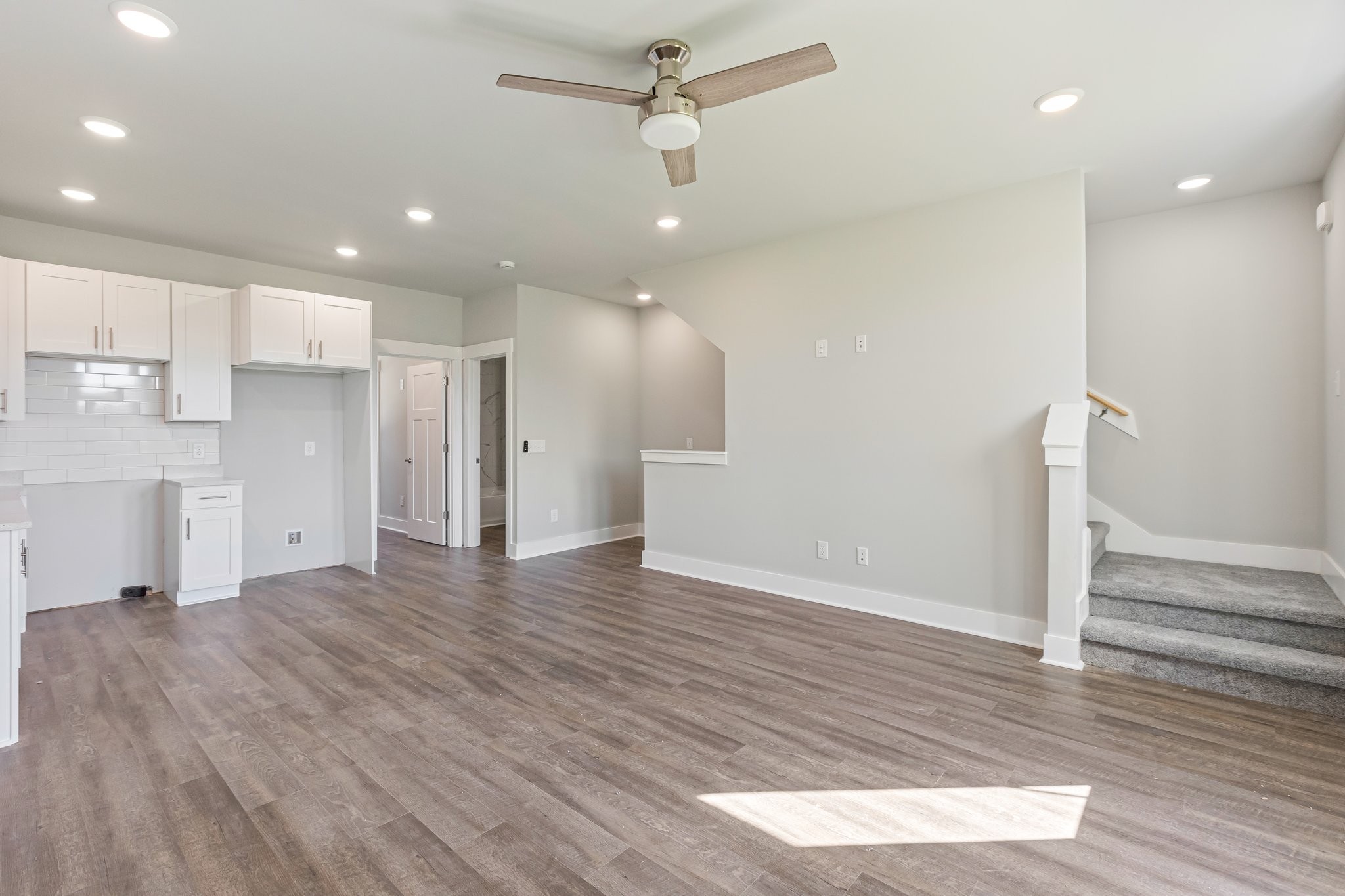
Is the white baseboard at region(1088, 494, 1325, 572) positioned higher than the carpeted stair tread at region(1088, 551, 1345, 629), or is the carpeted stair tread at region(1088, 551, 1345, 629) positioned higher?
the white baseboard at region(1088, 494, 1325, 572)

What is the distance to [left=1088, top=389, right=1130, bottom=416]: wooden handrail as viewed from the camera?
4.19 meters

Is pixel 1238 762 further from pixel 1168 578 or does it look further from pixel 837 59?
pixel 837 59

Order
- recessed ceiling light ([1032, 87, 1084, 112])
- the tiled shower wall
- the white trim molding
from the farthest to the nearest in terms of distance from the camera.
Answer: the white trim molding < the tiled shower wall < recessed ceiling light ([1032, 87, 1084, 112])

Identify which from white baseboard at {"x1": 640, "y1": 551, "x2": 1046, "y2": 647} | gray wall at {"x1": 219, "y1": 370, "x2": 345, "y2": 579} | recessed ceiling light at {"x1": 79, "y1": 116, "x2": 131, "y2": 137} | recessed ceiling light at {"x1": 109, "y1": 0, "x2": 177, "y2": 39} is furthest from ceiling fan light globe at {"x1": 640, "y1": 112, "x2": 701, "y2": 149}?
gray wall at {"x1": 219, "y1": 370, "x2": 345, "y2": 579}

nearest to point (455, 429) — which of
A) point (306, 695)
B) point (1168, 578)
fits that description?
point (306, 695)

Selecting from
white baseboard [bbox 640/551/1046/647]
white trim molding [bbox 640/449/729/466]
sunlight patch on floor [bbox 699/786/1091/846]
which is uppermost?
white trim molding [bbox 640/449/729/466]

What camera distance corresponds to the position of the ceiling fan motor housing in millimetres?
2314

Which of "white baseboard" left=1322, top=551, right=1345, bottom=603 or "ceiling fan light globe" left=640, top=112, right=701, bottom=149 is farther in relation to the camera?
"white baseboard" left=1322, top=551, right=1345, bottom=603

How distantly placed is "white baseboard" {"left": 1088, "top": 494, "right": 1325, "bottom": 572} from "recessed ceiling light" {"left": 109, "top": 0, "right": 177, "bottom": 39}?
5.62 m

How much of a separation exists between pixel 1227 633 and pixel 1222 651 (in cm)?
28

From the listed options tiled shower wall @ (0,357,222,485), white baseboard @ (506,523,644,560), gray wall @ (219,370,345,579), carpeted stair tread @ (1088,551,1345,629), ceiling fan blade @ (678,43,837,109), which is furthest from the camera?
white baseboard @ (506,523,644,560)

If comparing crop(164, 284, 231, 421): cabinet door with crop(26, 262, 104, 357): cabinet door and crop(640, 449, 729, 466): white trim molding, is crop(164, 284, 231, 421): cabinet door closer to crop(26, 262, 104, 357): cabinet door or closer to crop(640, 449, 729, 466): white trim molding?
crop(26, 262, 104, 357): cabinet door

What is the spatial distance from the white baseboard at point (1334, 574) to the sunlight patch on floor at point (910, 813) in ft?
7.36

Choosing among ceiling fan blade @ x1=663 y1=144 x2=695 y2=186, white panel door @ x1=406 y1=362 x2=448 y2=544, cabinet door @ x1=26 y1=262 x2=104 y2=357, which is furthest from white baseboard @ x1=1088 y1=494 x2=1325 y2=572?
cabinet door @ x1=26 y1=262 x2=104 y2=357
